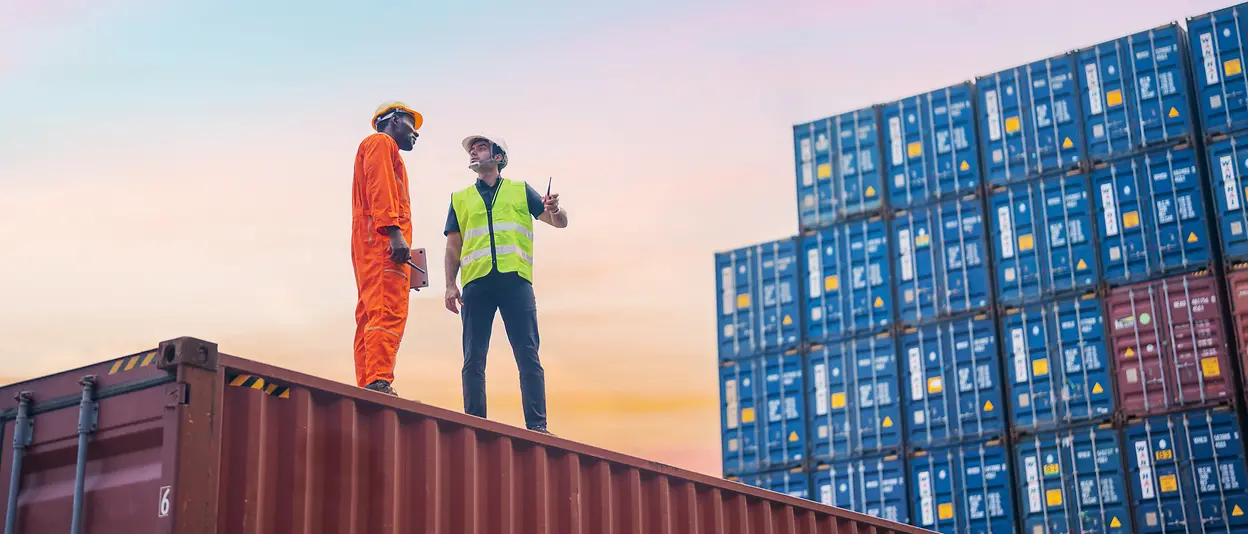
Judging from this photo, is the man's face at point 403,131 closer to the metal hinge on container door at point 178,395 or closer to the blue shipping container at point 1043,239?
the metal hinge on container door at point 178,395

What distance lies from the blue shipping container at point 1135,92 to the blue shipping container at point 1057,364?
2.29 meters

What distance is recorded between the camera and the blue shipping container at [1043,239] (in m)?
18.8

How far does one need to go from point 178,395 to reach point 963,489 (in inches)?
604

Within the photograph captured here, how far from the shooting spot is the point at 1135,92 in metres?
19.0

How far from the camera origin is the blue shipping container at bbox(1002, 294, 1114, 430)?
18.2 m

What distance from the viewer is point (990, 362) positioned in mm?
19219

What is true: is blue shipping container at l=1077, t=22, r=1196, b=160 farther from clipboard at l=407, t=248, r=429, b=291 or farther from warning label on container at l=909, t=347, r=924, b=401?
clipboard at l=407, t=248, r=429, b=291

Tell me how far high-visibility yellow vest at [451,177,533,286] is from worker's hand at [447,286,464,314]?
14 cm

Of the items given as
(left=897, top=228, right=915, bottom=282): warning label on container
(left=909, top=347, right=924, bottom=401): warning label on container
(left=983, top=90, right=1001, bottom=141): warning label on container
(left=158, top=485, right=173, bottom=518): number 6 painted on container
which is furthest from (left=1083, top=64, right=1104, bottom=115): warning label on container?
(left=158, top=485, right=173, bottom=518): number 6 painted on container

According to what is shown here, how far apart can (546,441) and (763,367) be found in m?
14.7

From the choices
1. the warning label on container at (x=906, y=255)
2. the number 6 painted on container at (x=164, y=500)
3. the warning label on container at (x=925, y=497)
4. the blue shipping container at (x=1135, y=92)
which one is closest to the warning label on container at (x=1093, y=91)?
the blue shipping container at (x=1135, y=92)

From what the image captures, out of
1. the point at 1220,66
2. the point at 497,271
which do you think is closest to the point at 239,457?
the point at 497,271

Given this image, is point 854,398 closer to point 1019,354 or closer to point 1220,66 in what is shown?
point 1019,354

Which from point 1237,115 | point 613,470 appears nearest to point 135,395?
point 613,470
